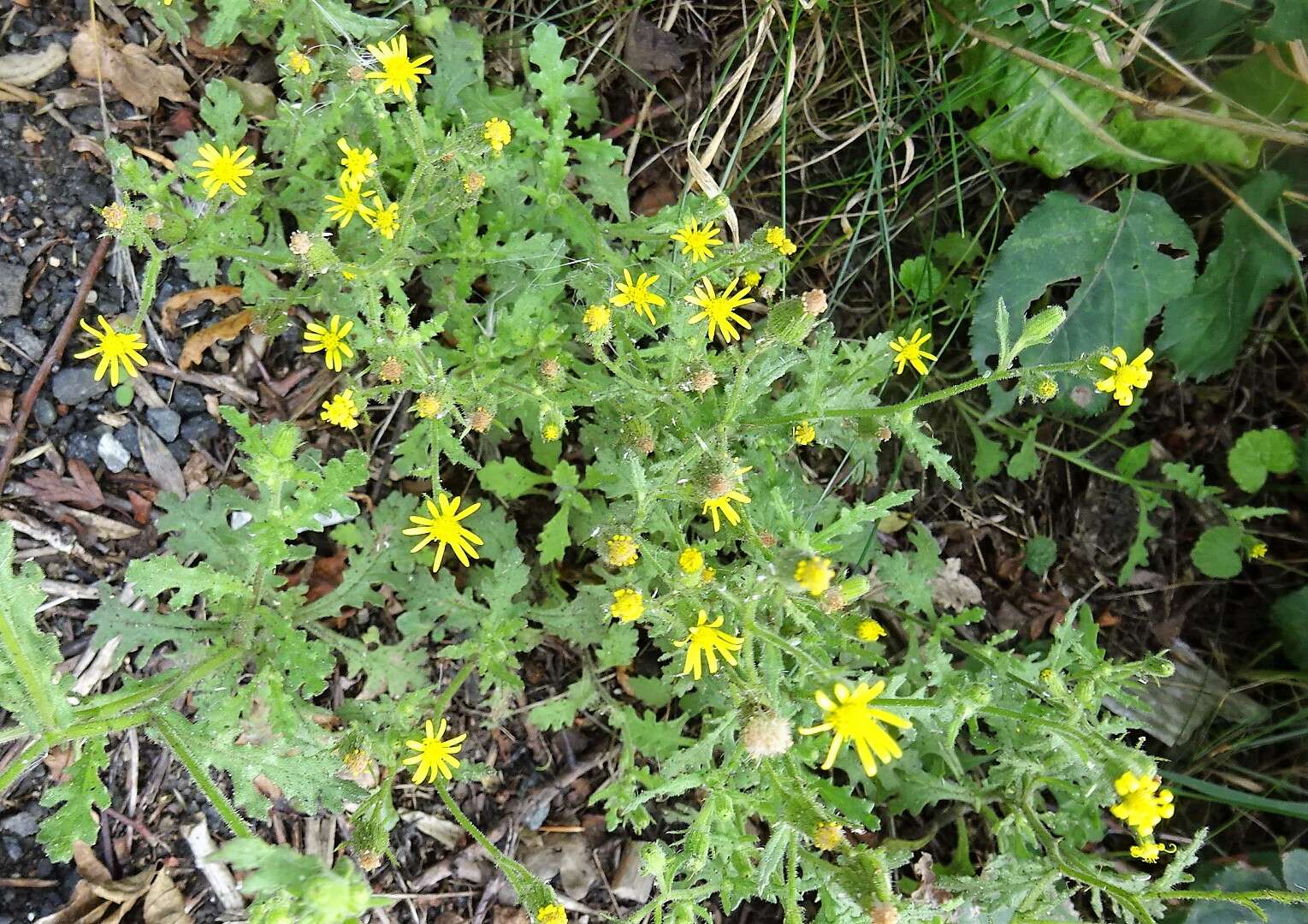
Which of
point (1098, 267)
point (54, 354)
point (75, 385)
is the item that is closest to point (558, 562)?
point (75, 385)

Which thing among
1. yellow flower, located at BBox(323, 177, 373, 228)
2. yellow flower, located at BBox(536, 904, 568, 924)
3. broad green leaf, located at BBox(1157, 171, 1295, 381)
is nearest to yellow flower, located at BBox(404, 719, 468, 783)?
yellow flower, located at BBox(536, 904, 568, 924)

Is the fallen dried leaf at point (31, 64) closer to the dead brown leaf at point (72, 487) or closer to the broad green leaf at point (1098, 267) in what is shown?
the dead brown leaf at point (72, 487)

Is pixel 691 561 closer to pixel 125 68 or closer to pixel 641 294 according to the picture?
pixel 641 294

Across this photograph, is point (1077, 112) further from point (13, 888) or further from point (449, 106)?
point (13, 888)

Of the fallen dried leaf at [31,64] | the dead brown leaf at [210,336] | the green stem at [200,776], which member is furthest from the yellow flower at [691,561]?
the fallen dried leaf at [31,64]

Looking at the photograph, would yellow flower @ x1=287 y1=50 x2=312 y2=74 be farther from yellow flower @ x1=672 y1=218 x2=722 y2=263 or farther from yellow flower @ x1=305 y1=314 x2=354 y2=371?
yellow flower @ x1=672 y1=218 x2=722 y2=263
